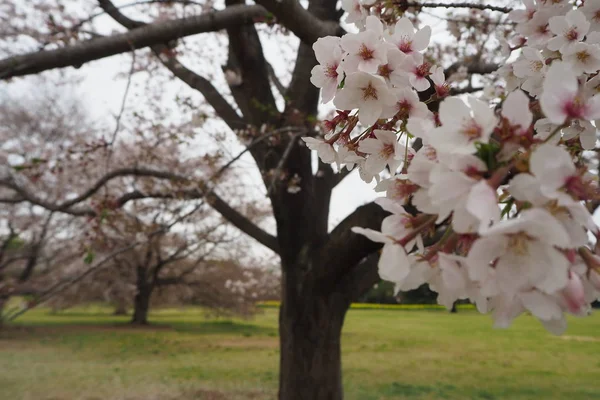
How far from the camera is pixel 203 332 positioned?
468 inches

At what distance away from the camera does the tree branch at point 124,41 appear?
2055 millimetres

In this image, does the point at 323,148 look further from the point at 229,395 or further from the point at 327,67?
the point at 229,395

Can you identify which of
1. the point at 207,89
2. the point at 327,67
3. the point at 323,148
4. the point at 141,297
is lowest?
the point at 141,297

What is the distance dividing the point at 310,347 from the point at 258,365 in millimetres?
4256

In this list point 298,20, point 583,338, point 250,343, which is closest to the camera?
point 298,20

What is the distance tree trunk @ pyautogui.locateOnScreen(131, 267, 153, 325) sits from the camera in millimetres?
12422

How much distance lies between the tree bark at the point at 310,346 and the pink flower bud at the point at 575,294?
109 inches

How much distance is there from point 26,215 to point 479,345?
10.7 m

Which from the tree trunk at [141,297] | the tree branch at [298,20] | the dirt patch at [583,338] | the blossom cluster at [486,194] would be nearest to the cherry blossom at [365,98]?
the blossom cluster at [486,194]

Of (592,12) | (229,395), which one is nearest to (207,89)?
(592,12)

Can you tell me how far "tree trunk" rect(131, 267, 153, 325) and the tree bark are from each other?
9939 millimetres

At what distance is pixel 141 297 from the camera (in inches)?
507

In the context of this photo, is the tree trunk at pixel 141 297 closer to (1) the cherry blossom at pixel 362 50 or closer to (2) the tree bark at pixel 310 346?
(2) the tree bark at pixel 310 346

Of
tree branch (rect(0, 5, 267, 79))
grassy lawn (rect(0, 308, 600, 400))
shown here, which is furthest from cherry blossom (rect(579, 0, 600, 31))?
grassy lawn (rect(0, 308, 600, 400))
